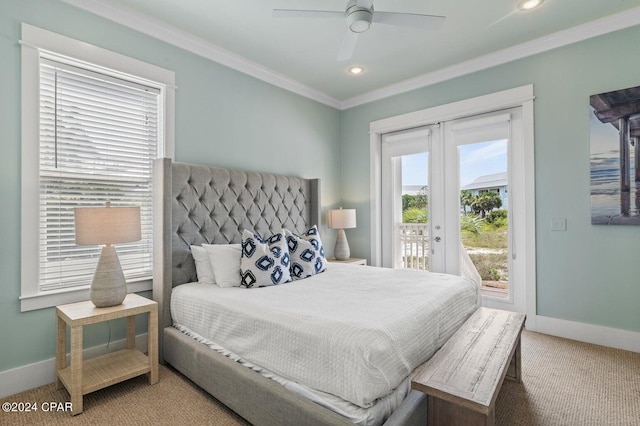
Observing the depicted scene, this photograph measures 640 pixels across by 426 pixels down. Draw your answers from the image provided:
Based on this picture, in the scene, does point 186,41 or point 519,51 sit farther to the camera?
point 519,51

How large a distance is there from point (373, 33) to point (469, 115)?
4.85 ft

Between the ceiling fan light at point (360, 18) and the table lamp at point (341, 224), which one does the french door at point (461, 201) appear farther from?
the ceiling fan light at point (360, 18)

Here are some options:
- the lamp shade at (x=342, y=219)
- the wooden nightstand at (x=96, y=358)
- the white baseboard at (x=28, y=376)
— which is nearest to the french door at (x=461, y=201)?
the lamp shade at (x=342, y=219)

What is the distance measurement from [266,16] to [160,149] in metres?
1.45

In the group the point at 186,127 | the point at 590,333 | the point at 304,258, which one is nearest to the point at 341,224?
the point at 304,258

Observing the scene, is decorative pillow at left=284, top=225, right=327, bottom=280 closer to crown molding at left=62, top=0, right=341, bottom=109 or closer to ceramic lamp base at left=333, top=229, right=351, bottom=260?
ceramic lamp base at left=333, top=229, right=351, bottom=260

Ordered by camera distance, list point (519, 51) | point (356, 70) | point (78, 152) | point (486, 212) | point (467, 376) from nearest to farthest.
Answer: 1. point (467, 376)
2. point (78, 152)
3. point (519, 51)
4. point (486, 212)
5. point (356, 70)

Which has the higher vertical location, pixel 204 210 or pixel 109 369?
pixel 204 210

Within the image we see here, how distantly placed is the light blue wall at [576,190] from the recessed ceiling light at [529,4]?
29.8 inches

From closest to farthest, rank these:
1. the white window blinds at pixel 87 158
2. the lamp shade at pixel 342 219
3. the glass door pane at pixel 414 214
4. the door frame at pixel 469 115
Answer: the white window blinds at pixel 87 158 < the door frame at pixel 469 115 < the glass door pane at pixel 414 214 < the lamp shade at pixel 342 219

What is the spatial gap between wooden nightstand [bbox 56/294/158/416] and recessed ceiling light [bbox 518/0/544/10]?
359cm

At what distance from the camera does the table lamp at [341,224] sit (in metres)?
4.27

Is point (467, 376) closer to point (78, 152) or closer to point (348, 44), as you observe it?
point (348, 44)

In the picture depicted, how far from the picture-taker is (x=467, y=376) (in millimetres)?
1487
